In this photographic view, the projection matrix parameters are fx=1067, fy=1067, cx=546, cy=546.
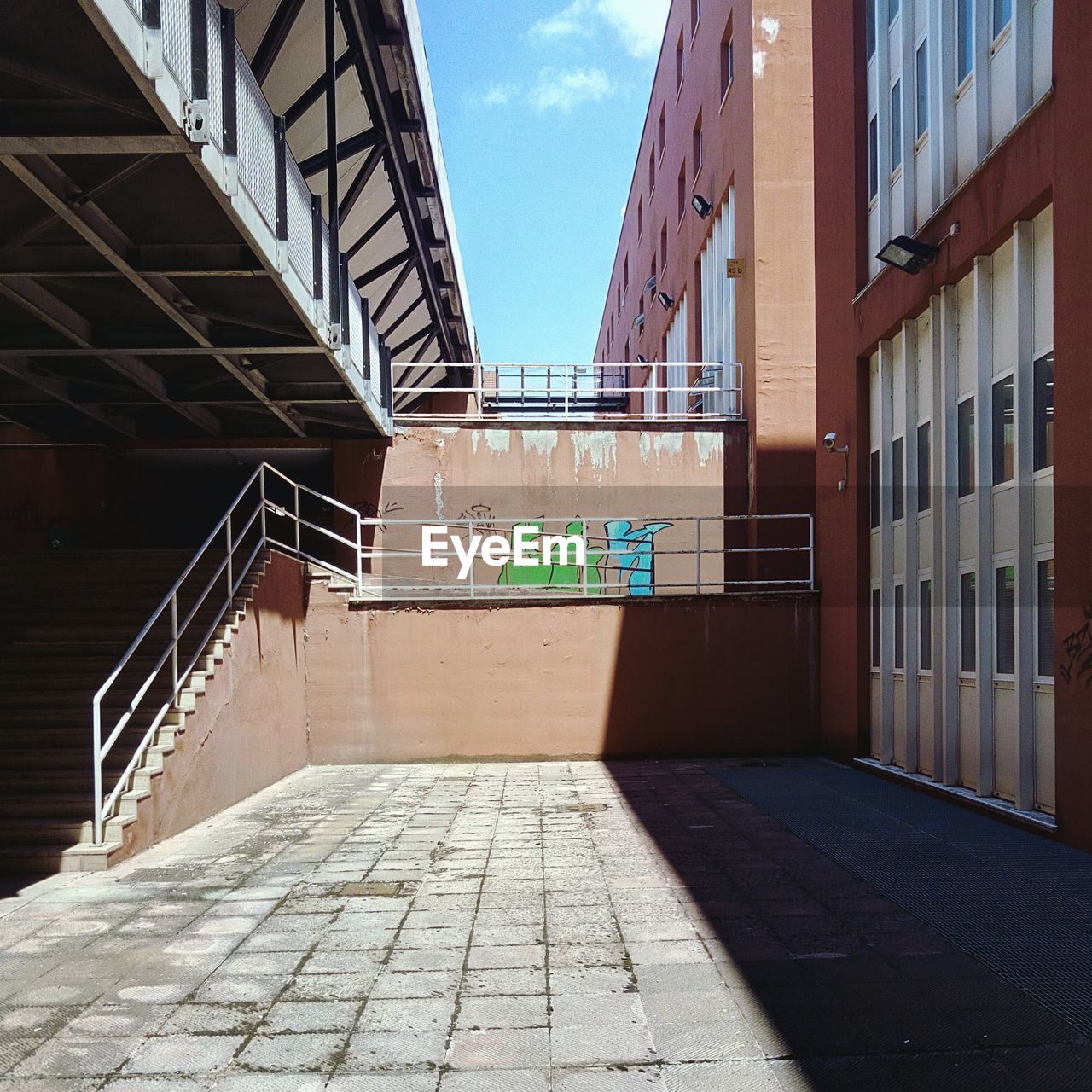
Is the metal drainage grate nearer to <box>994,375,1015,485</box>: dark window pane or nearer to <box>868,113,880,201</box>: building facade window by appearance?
<box>994,375,1015,485</box>: dark window pane

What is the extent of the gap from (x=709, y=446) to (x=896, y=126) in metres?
6.31

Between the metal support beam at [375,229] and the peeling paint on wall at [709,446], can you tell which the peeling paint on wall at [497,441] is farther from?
the metal support beam at [375,229]

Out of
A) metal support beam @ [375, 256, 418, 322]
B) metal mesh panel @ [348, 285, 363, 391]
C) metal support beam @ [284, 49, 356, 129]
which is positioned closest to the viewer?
metal mesh panel @ [348, 285, 363, 391]

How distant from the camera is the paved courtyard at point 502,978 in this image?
3.76 metres

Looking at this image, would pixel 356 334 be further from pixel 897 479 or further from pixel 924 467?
pixel 924 467

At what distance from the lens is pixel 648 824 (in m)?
8.66

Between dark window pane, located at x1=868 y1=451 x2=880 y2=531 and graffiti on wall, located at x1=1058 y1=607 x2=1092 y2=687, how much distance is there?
464cm

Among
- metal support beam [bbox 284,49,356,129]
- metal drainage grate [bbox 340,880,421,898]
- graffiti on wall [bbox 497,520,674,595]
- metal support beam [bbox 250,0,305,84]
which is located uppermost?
metal support beam [bbox 284,49,356,129]

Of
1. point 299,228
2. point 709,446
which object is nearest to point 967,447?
point 299,228

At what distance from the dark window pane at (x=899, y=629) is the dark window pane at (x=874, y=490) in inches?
39.2

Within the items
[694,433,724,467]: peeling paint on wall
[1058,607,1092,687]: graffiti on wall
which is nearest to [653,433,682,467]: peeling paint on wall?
[694,433,724,467]: peeling paint on wall

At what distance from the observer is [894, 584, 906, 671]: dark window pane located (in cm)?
1126

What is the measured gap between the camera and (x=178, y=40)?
629 centimetres

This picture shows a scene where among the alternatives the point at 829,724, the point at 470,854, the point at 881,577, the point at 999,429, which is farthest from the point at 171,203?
the point at 829,724
